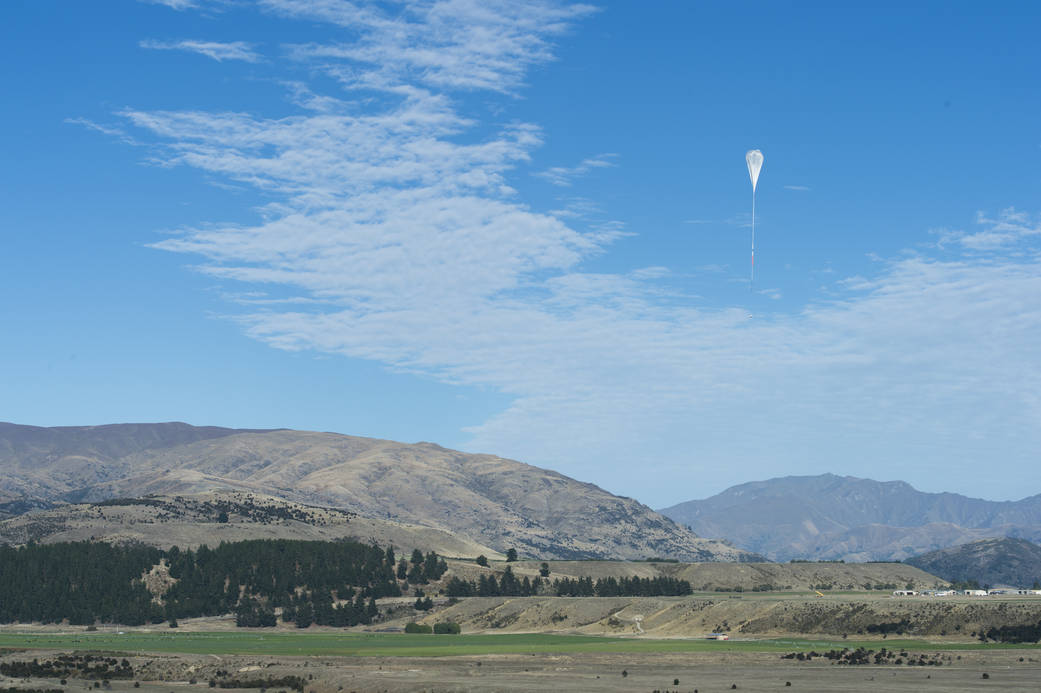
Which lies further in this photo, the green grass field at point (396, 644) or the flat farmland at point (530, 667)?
the green grass field at point (396, 644)

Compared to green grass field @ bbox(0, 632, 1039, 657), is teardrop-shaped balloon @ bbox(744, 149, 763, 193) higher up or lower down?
higher up

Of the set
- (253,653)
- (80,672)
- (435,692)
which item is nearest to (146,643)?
(253,653)

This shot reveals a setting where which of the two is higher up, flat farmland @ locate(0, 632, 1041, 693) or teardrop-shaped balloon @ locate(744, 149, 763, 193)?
teardrop-shaped balloon @ locate(744, 149, 763, 193)

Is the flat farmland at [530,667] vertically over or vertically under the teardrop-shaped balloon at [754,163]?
under

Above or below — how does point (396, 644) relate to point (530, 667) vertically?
above

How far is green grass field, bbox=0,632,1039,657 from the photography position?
12875 centimetres

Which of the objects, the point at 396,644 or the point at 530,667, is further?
the point at 396,644

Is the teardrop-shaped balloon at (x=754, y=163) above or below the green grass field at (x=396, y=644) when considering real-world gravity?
above

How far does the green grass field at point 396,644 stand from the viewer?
12875 centimetres

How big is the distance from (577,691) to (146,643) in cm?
8433

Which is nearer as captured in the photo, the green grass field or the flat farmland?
the flat farmland

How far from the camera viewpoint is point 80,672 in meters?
116

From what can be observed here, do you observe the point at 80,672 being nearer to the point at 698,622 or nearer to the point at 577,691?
the point at 577,691

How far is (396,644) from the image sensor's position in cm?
14688
